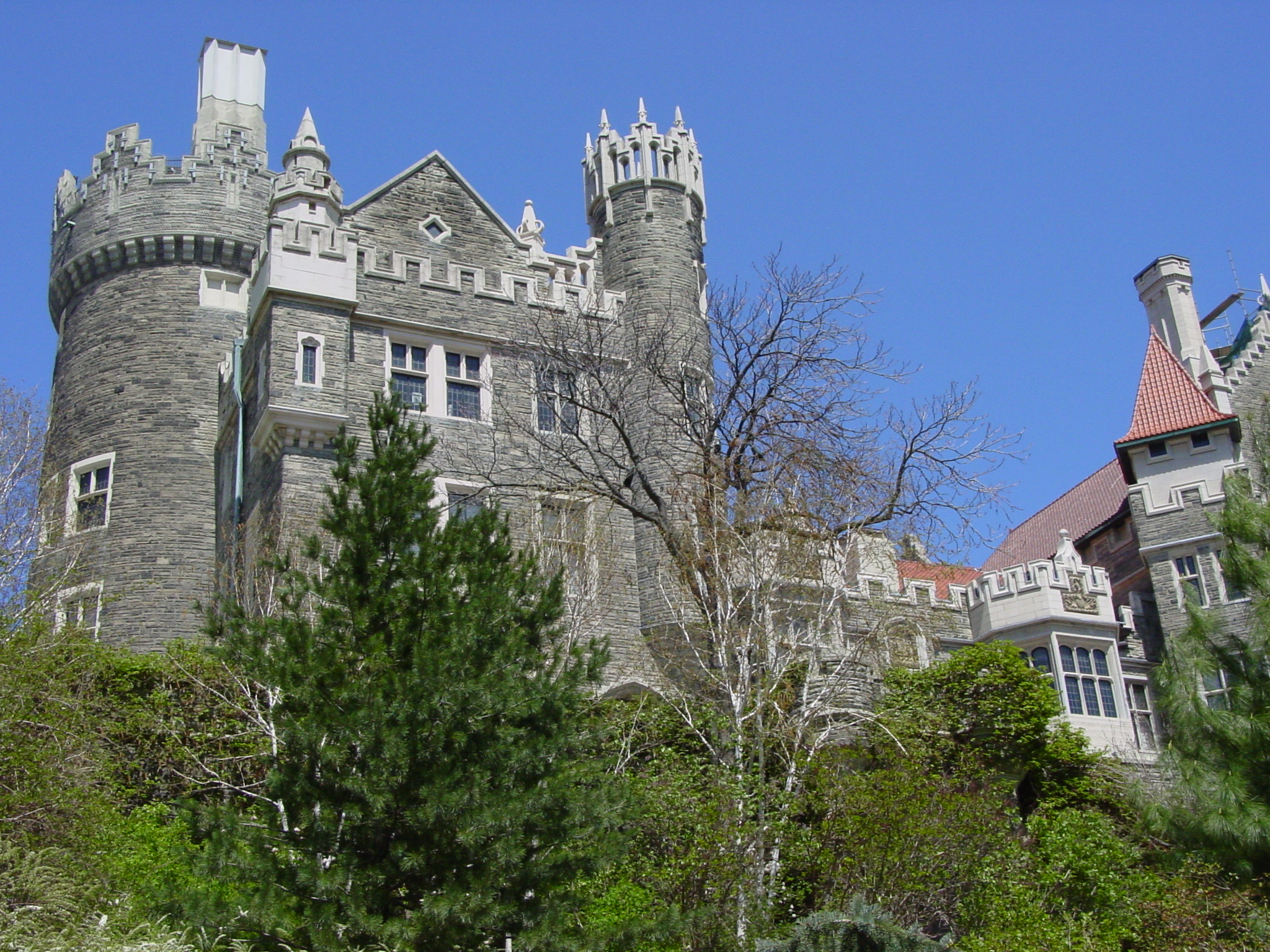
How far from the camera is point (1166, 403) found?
3562 cm

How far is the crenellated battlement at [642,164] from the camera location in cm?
2988

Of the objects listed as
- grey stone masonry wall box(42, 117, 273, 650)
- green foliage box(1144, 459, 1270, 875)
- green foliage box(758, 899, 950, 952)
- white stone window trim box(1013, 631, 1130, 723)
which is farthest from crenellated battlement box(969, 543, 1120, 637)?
green foliage box(758, 899, 950, 952)

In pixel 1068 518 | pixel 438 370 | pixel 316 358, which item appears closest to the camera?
pixel 316 358

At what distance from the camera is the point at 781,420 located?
2328 cm

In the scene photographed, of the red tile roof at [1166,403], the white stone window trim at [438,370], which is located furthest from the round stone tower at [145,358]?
the red tile roof at [1166,403]

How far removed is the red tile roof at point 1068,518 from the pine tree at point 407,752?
1090 inches

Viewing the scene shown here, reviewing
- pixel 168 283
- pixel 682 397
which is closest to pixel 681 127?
pixel 682 397

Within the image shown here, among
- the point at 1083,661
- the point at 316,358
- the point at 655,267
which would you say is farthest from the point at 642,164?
the point at 1083,661

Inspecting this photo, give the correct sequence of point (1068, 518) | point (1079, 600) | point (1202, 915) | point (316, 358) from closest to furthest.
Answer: point (1202, 915)
point (316, 358)
point (1079, 600)
point (1068, 518)

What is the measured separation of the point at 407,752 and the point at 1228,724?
12060 mm

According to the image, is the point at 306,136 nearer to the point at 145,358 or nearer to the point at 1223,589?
the point at 145,358

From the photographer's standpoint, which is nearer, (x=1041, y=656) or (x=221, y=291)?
(x=1041, y=656)

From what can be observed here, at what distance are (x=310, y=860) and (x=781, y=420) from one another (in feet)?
40.6

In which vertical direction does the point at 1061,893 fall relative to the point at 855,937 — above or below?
above
